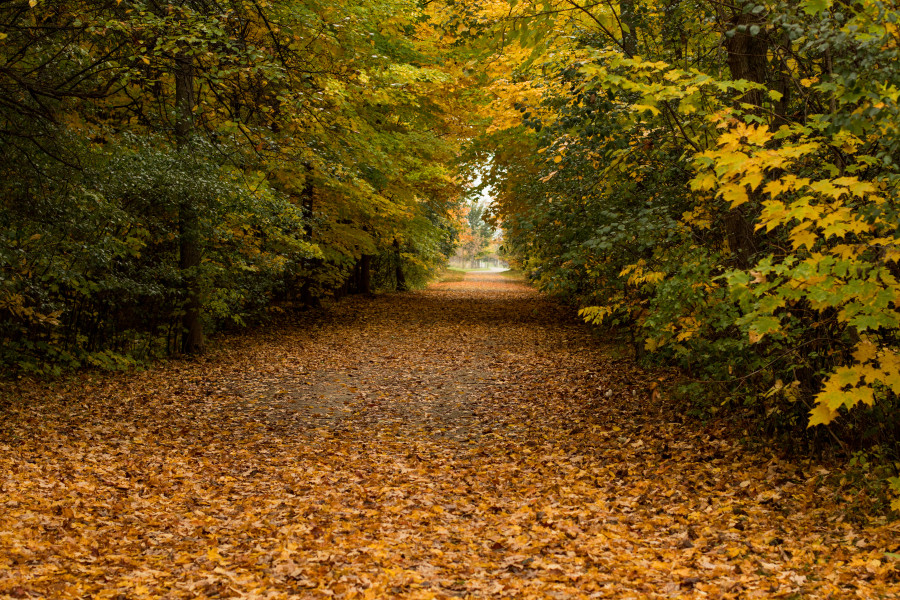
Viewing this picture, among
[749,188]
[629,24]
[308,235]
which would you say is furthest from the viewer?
[308,235]

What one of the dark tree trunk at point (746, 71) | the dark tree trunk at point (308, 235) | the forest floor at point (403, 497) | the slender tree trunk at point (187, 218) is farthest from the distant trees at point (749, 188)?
the dark tree trunk at point (308, 235)

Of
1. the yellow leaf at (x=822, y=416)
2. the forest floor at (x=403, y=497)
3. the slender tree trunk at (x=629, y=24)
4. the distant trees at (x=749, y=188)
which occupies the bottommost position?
the forest floor at (x=403, y=497)

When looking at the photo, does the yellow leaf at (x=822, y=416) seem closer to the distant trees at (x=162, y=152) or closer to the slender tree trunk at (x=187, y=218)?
the distant trees at (x=162, y=152)

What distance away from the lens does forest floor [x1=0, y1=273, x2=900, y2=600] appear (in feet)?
13.5

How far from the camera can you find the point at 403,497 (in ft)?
19.2

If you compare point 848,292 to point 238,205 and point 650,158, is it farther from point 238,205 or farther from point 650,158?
point 238,205

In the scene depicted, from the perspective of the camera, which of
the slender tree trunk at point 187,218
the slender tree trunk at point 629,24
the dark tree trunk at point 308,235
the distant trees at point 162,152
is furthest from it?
the dark tree trunk at point 308,235

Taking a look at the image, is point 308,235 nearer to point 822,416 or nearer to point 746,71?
point 746,71

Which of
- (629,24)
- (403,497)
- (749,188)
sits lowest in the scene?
(403,497)


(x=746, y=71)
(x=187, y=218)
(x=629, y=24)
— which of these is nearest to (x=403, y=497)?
(x=746, y=71)

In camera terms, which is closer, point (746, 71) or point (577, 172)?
point (746, 71)

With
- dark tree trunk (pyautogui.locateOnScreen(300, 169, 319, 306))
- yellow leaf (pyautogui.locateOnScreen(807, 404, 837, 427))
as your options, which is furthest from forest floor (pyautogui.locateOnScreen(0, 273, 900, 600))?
dark tree trunk (pyautogui.locateOnScreen(300, 169, 319, 306))

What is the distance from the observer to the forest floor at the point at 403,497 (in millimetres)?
4105

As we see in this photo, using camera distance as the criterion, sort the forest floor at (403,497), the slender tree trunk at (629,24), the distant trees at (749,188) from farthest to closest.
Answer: the slender tree trunk at (629,24) < the forest floor at (403,497) < the distant trees at (749,188)
